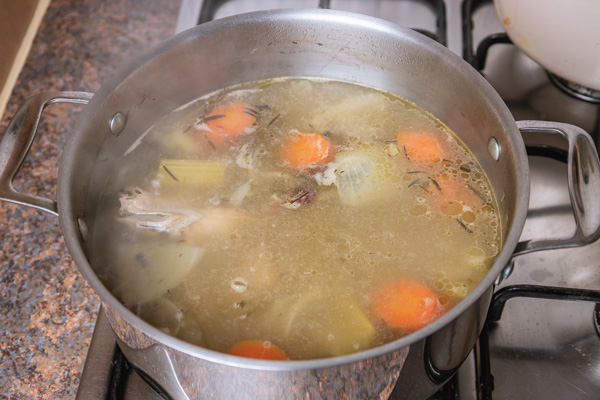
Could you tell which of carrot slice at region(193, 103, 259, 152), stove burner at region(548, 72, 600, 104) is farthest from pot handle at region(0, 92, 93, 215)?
stove burner at region(548, 72, 600, 104)

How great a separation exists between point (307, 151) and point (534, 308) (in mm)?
523

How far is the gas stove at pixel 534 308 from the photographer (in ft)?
3.37

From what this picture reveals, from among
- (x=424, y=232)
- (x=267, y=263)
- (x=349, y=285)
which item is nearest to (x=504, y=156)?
(x=424, y=232)

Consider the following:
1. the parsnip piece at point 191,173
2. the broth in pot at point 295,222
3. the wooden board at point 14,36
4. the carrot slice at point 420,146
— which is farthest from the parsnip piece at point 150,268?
the wooden board at point 14,36

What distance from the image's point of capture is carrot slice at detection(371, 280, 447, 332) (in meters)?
1.00

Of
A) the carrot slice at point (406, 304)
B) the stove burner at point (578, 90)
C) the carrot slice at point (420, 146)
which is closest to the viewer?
the carrot slice at point (406, 304)

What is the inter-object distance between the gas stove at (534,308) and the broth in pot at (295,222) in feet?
0.36

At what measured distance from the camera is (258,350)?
3.16ft

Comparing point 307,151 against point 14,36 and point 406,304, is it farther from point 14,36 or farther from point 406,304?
point 14,36

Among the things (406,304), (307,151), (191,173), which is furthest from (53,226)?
(406,304)

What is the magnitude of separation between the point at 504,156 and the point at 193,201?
57 cm

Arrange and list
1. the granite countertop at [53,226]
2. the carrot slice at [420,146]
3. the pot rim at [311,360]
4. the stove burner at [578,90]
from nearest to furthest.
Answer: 1. the pot rim at [311,360]
2. the granite countertop at [53,226]
3. the carrot slice at [420,146]
4. the stove burner at [578,90]

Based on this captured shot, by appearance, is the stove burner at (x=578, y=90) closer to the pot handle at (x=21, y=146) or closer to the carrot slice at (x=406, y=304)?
the carrot slice at (x=406, y=304)

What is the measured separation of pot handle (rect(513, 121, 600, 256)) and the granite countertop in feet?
2.68
